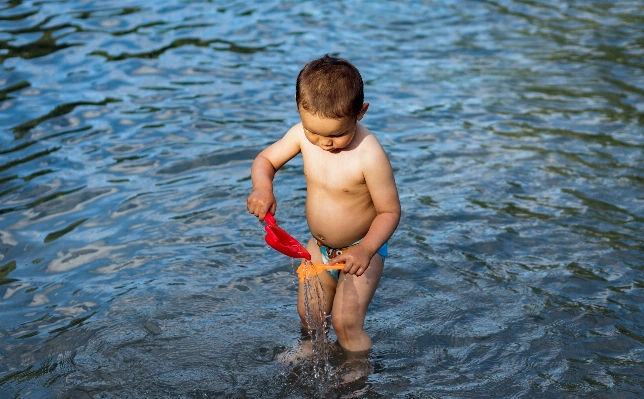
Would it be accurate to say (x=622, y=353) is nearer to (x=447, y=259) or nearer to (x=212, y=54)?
(x=447, y=259)

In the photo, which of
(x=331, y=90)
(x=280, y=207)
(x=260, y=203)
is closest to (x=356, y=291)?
(x=260, y=203)

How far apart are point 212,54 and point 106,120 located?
2432 millimetres

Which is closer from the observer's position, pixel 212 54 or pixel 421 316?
pixel 421 316

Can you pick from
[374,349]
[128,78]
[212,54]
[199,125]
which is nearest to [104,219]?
[199,125]

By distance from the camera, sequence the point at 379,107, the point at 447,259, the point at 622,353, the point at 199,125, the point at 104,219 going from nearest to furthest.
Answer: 1. the point at 622,353
2. the point at 447,259
3. the point at 104,219
4. the point at 199,125
5. the point at 379,107

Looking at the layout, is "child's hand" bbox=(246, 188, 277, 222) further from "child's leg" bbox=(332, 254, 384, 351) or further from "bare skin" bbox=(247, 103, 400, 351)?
"child's leg" bbox=(332, 254, 384, 351)

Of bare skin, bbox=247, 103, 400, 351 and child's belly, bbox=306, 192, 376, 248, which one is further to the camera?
child's belly, bbox=306, 192, 376, 248

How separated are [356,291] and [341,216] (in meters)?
0.44

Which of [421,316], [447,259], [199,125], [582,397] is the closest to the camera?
[582,397]

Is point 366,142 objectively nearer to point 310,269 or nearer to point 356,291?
point 310,269

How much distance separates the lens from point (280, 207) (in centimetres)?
629

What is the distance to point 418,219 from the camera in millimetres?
6125

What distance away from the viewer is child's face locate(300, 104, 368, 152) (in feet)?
11.9

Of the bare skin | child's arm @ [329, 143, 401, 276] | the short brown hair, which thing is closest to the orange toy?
the bare skin
